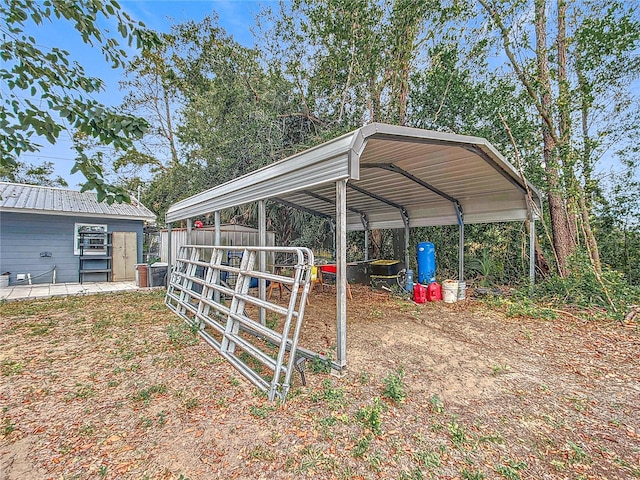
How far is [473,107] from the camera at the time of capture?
8.31 metres

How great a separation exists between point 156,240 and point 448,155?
48.0 ft

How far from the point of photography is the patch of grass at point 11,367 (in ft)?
11.0

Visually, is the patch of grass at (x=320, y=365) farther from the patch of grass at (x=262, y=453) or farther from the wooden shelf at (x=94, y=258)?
the wooden shelf at (x=94, y=258)

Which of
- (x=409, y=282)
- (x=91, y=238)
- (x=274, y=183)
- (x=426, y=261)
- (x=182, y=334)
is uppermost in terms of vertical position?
(x=274, y=183)

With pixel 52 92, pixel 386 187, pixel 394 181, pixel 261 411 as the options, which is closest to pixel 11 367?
pixel 261 411

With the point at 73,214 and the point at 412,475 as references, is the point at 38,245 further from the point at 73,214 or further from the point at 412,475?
the point at 412,475

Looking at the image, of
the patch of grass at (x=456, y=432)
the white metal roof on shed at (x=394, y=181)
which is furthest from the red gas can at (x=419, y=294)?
the patch of grass at (x=456, y=432)

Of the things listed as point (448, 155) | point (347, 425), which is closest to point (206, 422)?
point (347, 425)

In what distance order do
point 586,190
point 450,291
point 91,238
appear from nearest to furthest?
point 586,190 < point 450,291 < point 91,238

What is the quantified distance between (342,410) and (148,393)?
176 cm

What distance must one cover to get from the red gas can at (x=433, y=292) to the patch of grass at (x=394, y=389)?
407 cm

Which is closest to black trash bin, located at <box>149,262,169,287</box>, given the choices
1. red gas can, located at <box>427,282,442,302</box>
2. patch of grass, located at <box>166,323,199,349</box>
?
patch of grass, located at <box>166,323,199,349</box>

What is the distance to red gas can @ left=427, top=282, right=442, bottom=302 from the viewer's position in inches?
270

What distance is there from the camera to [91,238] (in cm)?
979
